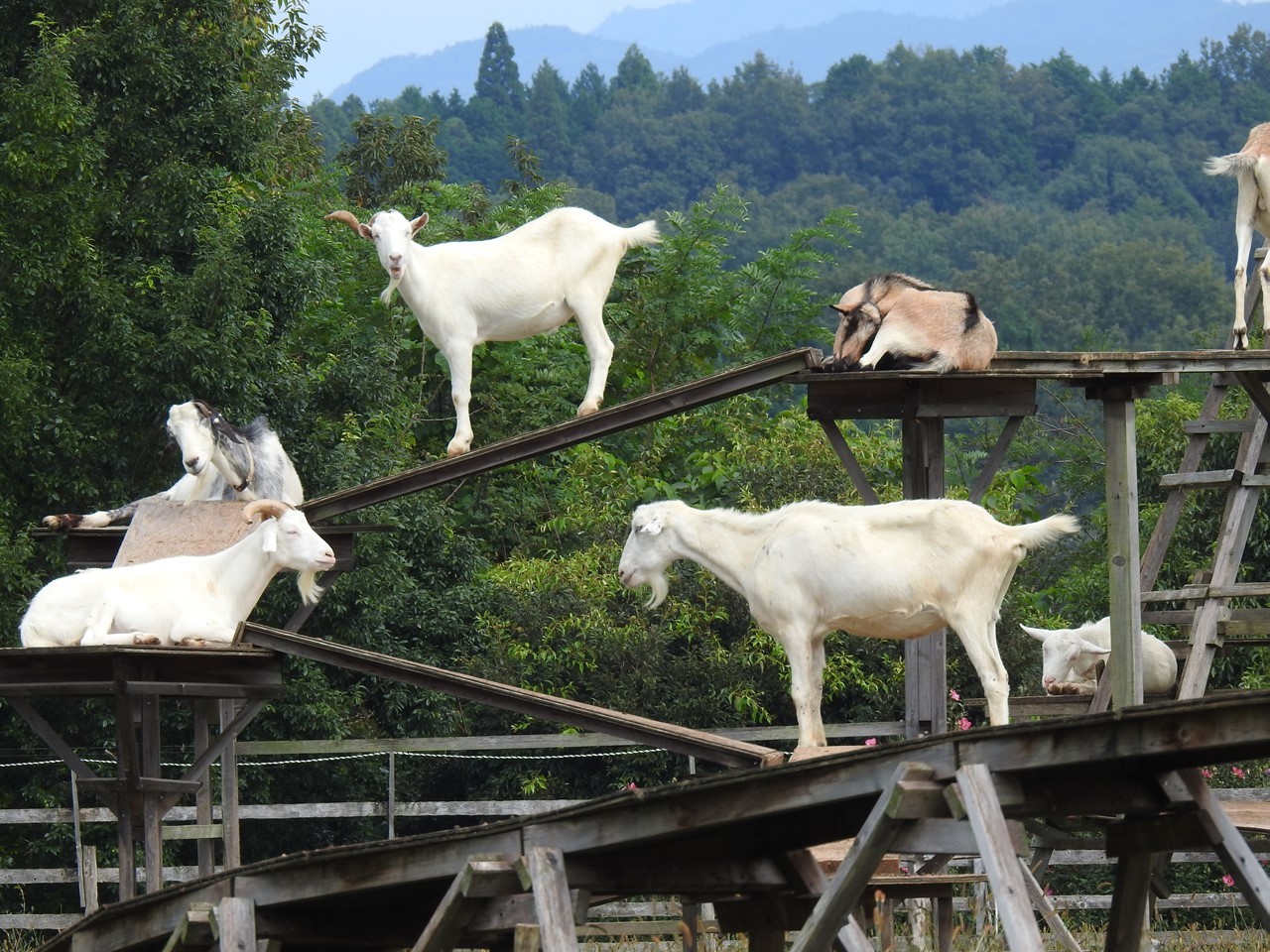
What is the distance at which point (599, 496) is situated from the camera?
2367 cm

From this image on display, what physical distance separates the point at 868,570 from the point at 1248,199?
3948 millimetres

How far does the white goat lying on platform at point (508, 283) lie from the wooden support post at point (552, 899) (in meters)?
6.10

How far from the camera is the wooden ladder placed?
1330 centimetres

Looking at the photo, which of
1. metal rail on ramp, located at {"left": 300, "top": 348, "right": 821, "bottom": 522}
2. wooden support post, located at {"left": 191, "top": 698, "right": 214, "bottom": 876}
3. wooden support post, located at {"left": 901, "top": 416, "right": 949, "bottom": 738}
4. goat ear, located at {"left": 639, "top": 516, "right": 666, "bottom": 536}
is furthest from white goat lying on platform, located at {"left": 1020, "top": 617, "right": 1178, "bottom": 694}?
wooden support post, located at {"left": 191, "top": 698, "right": 214, "bottom": 876}

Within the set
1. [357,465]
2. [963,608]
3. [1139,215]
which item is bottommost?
[963,608]

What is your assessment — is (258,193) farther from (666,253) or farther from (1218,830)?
(1218,830)

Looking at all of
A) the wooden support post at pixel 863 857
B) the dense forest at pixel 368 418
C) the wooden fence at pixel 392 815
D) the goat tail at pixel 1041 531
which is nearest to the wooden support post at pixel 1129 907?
the wooden support post at pixel 863 857

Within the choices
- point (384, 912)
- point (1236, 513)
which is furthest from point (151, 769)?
point (1236, 513)

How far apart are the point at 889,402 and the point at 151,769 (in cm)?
513

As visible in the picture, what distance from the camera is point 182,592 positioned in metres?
12.2

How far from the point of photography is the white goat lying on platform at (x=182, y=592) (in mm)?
12062

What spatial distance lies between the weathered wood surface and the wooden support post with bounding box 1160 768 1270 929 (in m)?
0.01

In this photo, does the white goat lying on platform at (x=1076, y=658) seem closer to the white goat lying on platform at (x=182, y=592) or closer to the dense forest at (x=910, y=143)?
the white goat lying on platform at (x=182, y=592)

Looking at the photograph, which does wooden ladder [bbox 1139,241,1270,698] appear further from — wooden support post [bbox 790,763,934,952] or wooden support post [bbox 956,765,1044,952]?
wooden support post [bbox 956,765,1044,952]
